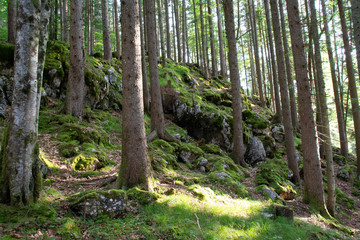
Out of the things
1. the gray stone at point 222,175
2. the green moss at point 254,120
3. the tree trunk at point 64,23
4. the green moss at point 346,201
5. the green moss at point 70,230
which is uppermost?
the tree trunk at point 64,23

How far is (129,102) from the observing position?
5320 millimetres

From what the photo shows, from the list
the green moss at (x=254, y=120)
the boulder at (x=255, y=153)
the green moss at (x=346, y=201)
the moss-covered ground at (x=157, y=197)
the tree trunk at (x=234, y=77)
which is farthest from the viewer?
the green moss at (x=254, y=120)

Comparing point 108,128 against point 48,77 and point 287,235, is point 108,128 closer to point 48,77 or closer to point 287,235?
point 48,77

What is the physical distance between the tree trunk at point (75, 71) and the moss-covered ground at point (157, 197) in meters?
0.52

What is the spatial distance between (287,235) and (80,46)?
31.6 ft

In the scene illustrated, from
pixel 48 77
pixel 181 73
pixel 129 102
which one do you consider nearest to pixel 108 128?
pixel 48 77

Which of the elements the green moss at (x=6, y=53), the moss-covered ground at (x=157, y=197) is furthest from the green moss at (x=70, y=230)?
the green moss at (x=6, y=53)

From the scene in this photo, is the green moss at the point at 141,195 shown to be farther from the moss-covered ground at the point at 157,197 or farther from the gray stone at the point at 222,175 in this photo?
the gray stone at the point at 222,175

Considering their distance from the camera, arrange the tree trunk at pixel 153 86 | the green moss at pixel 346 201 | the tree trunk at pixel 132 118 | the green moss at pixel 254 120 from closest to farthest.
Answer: the tree trunk at pixel 132 118 → the green moss at pixel 346 201 → the tree trunk at pixel 153 86 → the green moss at pixel 254 120

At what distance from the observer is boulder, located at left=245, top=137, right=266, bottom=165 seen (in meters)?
12.2

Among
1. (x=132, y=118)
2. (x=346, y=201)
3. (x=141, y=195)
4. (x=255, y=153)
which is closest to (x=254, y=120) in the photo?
(x=255, y=153)

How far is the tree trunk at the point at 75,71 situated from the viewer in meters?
9.16

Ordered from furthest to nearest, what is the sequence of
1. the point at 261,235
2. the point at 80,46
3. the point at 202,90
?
the point at 202,90, the point at 80,46, the point at 261,235

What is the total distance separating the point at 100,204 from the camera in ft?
13.4
